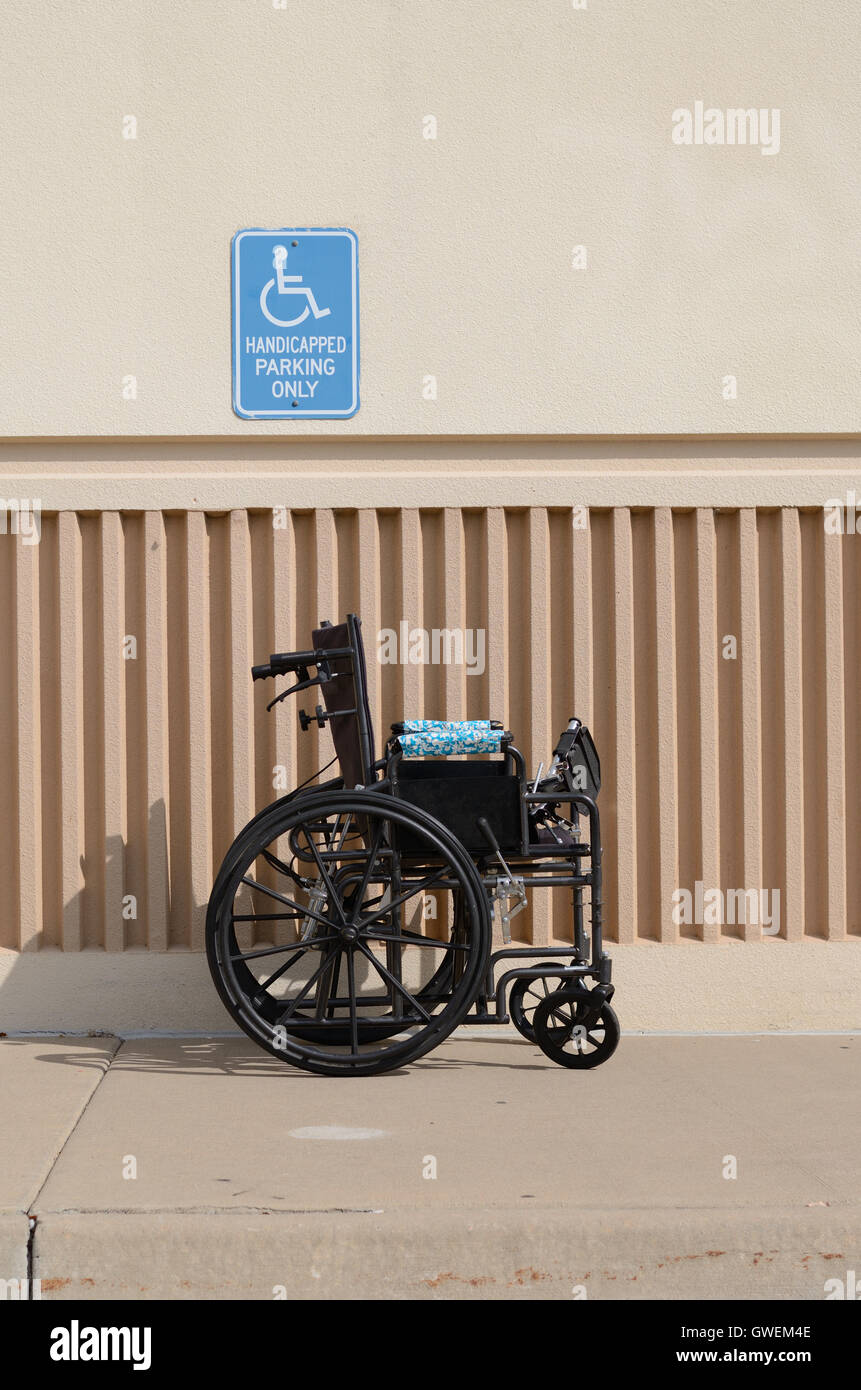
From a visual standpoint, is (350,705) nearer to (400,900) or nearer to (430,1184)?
(400,900)

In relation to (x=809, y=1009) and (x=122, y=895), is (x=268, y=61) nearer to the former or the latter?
(x=122, y=895)

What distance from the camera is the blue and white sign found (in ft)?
18.1

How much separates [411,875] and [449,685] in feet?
3.35

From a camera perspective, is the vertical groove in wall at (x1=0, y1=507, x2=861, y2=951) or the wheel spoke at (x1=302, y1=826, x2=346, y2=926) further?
the vertical groove in wall at (x1=0, y1=507, x2=861, y2=951)

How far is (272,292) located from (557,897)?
9.55 feet

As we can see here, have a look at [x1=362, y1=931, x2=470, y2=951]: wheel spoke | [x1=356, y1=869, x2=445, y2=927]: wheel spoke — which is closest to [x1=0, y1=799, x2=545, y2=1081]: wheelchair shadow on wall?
[x1=362, y1=931, x2=470, y2=951]: wheel spoke

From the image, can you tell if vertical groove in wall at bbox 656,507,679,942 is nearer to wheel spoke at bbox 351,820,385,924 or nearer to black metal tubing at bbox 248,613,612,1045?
black metal tubing at bbox 248,613,612,1045

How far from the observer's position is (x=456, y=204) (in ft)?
18.3

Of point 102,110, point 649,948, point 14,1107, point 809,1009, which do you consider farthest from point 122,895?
point 102,110

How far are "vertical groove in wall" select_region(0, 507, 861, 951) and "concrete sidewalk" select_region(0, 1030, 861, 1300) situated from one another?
1.05 metres

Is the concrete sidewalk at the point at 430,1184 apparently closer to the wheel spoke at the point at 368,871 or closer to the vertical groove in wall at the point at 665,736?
the wheel spoke at the point at 368,871

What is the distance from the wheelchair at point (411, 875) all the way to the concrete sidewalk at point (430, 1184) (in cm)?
21

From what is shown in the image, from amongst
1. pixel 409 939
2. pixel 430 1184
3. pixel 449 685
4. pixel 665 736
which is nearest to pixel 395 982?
pixel 409 939

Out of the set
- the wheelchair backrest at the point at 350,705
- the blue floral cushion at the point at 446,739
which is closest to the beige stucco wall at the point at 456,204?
the wheelchair backrest at the point at 350,705
